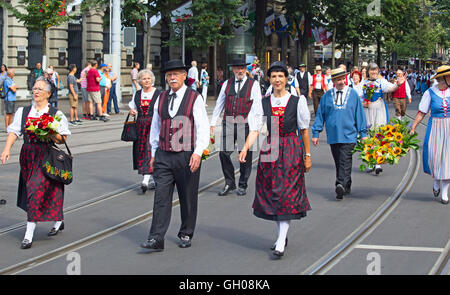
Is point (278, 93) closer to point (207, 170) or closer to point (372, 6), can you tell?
point (207, 170)

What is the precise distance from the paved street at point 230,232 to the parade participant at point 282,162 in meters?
0.42

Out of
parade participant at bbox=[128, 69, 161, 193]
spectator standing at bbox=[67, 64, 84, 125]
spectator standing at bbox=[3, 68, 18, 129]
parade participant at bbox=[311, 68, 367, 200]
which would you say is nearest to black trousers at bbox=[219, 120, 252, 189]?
parade participant at bbox=[128, 69, 161, 193]

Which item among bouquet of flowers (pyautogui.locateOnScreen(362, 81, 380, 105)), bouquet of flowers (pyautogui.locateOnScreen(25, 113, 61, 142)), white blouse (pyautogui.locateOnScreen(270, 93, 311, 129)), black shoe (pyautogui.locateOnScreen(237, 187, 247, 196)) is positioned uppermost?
bouquet of flowers (pyautogui.locateOnScreen(362, 81, 380, 105))

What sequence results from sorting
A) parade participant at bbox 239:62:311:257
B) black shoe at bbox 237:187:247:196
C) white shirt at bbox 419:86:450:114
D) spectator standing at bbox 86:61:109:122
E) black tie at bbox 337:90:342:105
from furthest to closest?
spectator standing at bbox 86:61:109:122, black shoe at bbox 237:187:247:196, black tie at bbox 337:90:342:105, white shirt at bbox 419:86:450:114, parade participant at bbox 239:62:311:257

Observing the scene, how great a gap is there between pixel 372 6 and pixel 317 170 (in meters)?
37.7

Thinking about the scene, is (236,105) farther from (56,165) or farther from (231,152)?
(56,165)

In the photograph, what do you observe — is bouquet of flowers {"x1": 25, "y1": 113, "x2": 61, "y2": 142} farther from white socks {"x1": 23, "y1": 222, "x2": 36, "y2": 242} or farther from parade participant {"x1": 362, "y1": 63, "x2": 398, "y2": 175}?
parade participant {"x1": 362, "y1": 63, "x2": 398, "y2": 175}

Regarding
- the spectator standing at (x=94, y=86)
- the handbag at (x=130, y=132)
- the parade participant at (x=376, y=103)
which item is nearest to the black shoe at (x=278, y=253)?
the handbag at (x=130, y=132)

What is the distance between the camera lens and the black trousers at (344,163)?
10.3 m

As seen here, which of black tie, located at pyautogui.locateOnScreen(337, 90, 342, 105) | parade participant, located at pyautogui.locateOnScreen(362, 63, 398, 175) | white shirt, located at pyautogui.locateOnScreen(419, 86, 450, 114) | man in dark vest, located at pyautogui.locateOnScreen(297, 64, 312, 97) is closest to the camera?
white shirt, located at pyautogui.locateOnScreen(419, 86, 450, 114)

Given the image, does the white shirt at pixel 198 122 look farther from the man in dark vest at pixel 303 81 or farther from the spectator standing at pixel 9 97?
the man in dark vest at pixel 303 81

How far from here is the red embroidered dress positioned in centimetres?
720

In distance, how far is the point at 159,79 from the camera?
40.1 m

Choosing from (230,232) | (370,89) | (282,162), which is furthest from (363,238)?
(370,89)
